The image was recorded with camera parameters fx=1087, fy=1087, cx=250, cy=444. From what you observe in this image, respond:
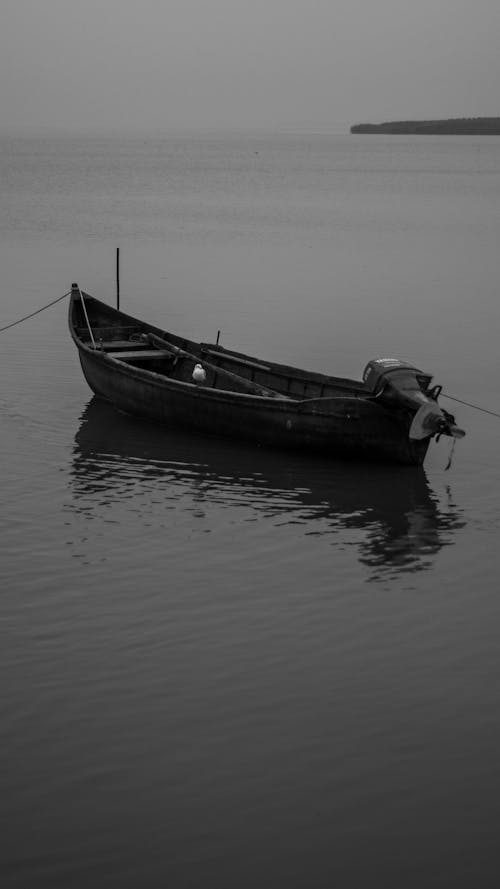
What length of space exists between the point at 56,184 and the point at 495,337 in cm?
6201

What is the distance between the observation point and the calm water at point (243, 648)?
7.45m

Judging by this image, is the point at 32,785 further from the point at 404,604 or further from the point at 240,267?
the point at 240,267

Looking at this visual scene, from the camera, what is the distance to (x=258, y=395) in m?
16.6

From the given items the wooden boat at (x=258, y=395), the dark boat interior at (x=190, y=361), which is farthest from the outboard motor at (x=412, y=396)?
the dark boat interior at (x=190, y=361)

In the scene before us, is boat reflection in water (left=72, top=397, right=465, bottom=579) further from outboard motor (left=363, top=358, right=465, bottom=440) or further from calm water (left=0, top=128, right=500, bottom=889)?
outboard motor (left=363, top=358, right=465, bottom=440)

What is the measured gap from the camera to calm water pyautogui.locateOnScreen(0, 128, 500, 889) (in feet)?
24.5

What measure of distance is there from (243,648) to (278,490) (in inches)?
191

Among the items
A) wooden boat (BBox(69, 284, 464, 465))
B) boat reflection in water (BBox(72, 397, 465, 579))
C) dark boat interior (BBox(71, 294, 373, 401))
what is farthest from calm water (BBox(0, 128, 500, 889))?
dark boat interior (BBox(71, 294, 373, 401))

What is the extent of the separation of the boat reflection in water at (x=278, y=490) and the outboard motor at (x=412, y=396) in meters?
0.92

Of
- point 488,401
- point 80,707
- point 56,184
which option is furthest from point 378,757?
point 56,184

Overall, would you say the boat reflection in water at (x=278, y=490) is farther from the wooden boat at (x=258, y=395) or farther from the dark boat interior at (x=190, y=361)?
the dark boat interior at (x=190, y=361)

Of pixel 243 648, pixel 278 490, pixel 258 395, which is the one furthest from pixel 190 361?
pixel 243 648

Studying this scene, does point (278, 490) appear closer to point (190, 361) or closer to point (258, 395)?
point (258, 395)

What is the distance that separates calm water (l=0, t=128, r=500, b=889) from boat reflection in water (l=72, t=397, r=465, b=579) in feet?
0.16
